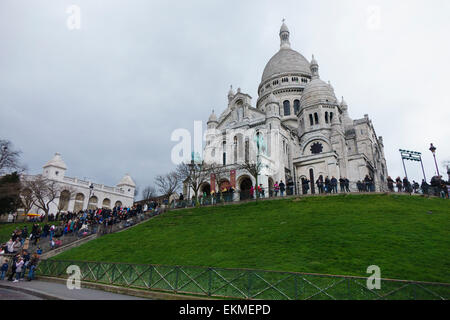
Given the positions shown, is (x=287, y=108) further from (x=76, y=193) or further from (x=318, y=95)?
(x=76, y=193)

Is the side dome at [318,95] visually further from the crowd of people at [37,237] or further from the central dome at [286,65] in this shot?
the crowd of people at [37,237]

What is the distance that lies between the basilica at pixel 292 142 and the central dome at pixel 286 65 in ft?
19.2

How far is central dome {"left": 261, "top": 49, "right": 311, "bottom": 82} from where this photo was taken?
200ft

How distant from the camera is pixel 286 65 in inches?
2416

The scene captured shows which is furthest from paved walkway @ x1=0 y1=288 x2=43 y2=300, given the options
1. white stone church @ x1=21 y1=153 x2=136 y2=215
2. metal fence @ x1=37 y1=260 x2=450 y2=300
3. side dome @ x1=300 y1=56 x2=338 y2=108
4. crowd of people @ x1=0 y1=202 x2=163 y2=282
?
side dome @ x1=300 y1=56 x2=338 y2=108

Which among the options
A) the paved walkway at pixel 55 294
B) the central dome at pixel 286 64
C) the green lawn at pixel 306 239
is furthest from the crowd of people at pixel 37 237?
the central dome at pixel 286 64

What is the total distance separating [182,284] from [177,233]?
9682 millimetres

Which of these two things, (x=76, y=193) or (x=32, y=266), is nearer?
(x=32, y=266)

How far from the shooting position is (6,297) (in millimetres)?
11016

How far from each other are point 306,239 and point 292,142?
106ft

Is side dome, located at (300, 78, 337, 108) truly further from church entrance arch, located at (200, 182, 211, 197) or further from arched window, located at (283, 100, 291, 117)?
church entrance arch, located at (200, 182, 211, 197)

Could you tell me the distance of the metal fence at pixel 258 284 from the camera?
805 cm

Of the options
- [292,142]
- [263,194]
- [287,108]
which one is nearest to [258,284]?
[263,194]
